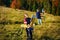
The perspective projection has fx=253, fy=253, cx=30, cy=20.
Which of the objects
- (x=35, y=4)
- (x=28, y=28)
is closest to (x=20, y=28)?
(x=28, y=28)

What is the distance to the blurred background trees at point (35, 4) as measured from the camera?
19.0 ft

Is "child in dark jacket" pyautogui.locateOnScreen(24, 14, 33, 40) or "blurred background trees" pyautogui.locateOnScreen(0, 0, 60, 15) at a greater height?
"blurred background trees" pyautogui.locateOnScreen(0, 0, 60, 15)

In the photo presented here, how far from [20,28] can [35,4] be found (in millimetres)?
701

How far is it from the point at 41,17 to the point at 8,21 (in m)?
0.76

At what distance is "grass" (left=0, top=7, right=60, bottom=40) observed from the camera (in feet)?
18.3

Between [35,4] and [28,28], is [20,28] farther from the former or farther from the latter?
[35,4]

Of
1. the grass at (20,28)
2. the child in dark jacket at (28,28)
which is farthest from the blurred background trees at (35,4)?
the child in dark jacket at (28,28)

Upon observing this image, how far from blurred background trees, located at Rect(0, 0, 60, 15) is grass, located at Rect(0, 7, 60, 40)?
0.37 ft

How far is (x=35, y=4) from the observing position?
19.3 feet

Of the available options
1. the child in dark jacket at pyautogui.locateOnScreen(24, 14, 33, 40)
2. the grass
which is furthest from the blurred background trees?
the child in dark jacket at pyautogui.locateOnScreen(24, 14, 33, 40)

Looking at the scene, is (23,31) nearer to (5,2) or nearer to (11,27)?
(11,27)

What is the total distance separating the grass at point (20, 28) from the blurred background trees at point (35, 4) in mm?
114

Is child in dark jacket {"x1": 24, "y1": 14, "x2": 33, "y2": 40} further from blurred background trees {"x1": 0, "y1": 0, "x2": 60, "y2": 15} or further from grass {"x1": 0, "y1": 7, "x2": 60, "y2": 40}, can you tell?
blurred background trees {"x1": 0, "y1": 0, "x2": 60, "y2": 15}

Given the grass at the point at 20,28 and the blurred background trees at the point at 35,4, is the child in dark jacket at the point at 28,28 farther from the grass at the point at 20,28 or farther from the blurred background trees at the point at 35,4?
the blurred background trees at the point at 35,4
